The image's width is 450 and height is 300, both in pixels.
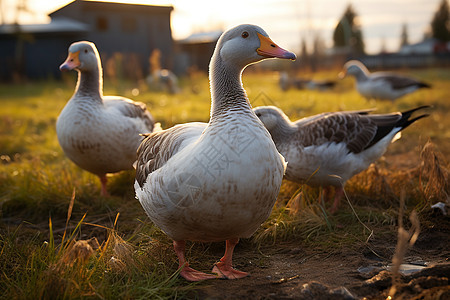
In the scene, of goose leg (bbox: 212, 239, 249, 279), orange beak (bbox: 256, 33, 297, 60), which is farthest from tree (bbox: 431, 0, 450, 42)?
goose leg (bbox: 212, 239, 249, 279)

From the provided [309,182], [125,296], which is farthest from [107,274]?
[309,182]

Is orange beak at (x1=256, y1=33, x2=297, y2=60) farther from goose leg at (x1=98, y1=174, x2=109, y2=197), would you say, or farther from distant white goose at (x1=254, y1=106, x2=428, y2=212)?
goose leg at (x1=98, y1=174, x2=109, y2=197)

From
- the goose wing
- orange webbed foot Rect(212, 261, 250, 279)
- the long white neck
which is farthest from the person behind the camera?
the goose wing

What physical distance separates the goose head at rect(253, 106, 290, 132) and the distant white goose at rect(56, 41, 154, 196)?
5.58 feet

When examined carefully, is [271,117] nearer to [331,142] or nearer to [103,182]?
[331,142]

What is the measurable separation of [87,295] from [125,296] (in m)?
0.23

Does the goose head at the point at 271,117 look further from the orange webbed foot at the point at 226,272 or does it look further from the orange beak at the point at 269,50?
the orange webbed foot at the point at 226,272

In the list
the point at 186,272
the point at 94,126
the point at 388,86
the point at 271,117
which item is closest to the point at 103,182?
the point at 94,126

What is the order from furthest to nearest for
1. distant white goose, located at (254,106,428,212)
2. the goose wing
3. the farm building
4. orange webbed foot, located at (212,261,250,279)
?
the farm building < the goose wing < distant white goose, located at (254,106,428,212) < orange webbed foot, located at (212,261,250,279)

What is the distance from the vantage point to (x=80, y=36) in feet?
87.6

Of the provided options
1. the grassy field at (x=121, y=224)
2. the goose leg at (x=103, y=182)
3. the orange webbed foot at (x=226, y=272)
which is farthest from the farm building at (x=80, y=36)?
the orange webbed foot at (x=226, y=272)

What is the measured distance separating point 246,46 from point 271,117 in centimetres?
193

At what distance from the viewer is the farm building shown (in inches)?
1011

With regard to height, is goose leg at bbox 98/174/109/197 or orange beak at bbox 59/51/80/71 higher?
orange beak at bbox 59/51/80/71
